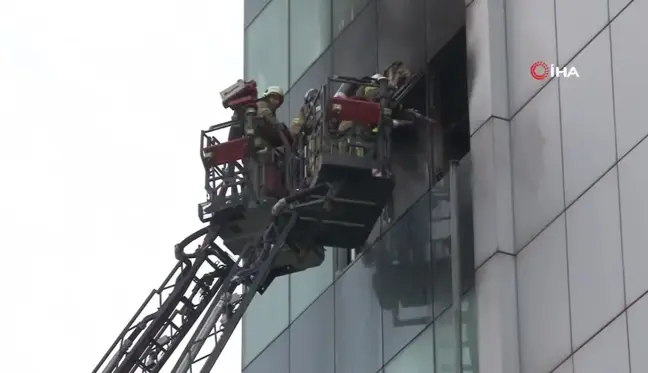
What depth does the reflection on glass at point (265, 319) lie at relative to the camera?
1271 inches

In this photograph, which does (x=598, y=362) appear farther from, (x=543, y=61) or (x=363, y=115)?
(x=363, y=115)

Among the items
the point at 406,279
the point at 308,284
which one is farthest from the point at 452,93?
the point at 308,284

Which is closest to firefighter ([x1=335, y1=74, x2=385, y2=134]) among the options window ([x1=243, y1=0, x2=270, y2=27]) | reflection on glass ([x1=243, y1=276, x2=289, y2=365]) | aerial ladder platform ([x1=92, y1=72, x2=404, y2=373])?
aerial ladder platform ([x1=92, y1=72, x2=404, y2=373])

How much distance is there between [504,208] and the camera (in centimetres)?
2350

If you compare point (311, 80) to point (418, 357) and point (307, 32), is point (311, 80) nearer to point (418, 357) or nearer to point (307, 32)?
point (307, 32)

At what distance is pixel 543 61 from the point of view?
23312 millimetres

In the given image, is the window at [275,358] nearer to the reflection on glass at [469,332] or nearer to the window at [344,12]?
the window at [344,12]

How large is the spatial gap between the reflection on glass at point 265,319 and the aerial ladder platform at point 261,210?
377cm

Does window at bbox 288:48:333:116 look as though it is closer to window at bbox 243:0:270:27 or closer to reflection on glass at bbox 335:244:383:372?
window at bbox 243:0:270:27

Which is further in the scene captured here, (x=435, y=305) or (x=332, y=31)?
(x=332, y=31)

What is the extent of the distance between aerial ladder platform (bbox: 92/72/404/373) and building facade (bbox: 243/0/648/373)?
3.09 feet

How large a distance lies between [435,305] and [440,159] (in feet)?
9.03

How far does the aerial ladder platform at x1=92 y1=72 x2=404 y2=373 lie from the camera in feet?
85.7

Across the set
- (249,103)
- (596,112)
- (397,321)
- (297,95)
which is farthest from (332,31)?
(596,112)
